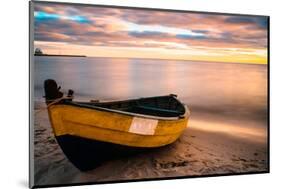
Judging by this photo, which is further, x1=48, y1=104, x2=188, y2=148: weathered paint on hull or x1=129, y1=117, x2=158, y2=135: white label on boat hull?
x1=129, y1=117, x2=158, y2=135: white label on boat hull

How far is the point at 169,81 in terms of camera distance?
4.10 metres

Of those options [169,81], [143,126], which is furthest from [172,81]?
[143,126]

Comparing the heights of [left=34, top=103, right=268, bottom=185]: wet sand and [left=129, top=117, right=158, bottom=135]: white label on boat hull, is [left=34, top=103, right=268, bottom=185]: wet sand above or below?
below

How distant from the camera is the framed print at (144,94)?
3.74 meters

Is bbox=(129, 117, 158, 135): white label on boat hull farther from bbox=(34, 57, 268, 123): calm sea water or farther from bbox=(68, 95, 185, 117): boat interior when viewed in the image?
bbox=(34, 57, 268, 123): calm sea water

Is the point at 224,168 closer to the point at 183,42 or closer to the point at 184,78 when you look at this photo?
the point at 184,78

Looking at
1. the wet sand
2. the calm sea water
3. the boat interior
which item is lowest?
the wet sand

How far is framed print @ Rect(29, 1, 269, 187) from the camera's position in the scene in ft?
12.3

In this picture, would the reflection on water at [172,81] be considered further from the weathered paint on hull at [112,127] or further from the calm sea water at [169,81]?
the weathered paint on hull at [112,127]

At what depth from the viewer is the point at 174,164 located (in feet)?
13.4

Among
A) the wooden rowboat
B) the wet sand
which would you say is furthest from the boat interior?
the wet sand

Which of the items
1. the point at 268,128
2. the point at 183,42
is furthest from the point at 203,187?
the point at 183,42

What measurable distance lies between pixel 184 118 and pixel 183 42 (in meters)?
0.64

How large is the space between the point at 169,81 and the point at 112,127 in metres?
0.64
